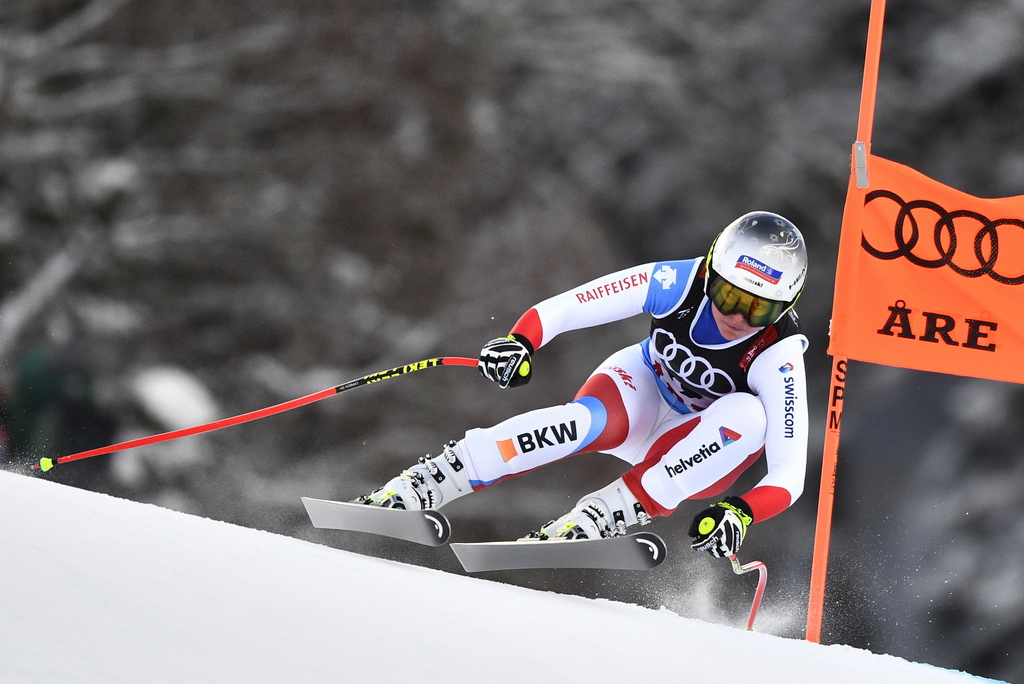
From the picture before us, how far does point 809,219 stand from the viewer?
17.4 ft

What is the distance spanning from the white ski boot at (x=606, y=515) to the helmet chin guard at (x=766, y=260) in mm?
642

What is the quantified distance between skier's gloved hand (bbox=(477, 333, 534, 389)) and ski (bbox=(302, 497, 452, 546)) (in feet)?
1.24

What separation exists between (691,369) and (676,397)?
0.13 metres

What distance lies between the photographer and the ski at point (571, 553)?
204cm

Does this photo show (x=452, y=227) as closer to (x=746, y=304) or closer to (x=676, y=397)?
(x=676, y=397)

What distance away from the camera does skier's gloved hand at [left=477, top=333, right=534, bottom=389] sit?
90.0 inches

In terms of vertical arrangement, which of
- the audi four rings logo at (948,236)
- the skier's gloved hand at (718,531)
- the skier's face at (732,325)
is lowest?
the skier's gloved hand at (718,531)

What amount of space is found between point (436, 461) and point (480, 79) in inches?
156

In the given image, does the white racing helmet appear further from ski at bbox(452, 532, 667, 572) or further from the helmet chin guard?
ski at bbox(452, 532, 667, 572)

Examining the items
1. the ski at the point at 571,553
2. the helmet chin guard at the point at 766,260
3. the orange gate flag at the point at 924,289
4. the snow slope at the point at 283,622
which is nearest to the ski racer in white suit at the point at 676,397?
the helmet chin guard at the point at 766,260

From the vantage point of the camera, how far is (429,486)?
96.2 inches

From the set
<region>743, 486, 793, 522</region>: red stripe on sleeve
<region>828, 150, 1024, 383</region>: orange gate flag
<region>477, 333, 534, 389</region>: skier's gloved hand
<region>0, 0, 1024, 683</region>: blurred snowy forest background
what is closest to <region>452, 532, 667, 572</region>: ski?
<region>743, 486, 793, 522</region>: red stripe on sleeve

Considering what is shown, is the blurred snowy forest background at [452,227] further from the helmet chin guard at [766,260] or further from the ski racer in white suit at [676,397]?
the helmet chin guard at [766,260]

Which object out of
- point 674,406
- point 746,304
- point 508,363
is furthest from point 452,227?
point 746,304
